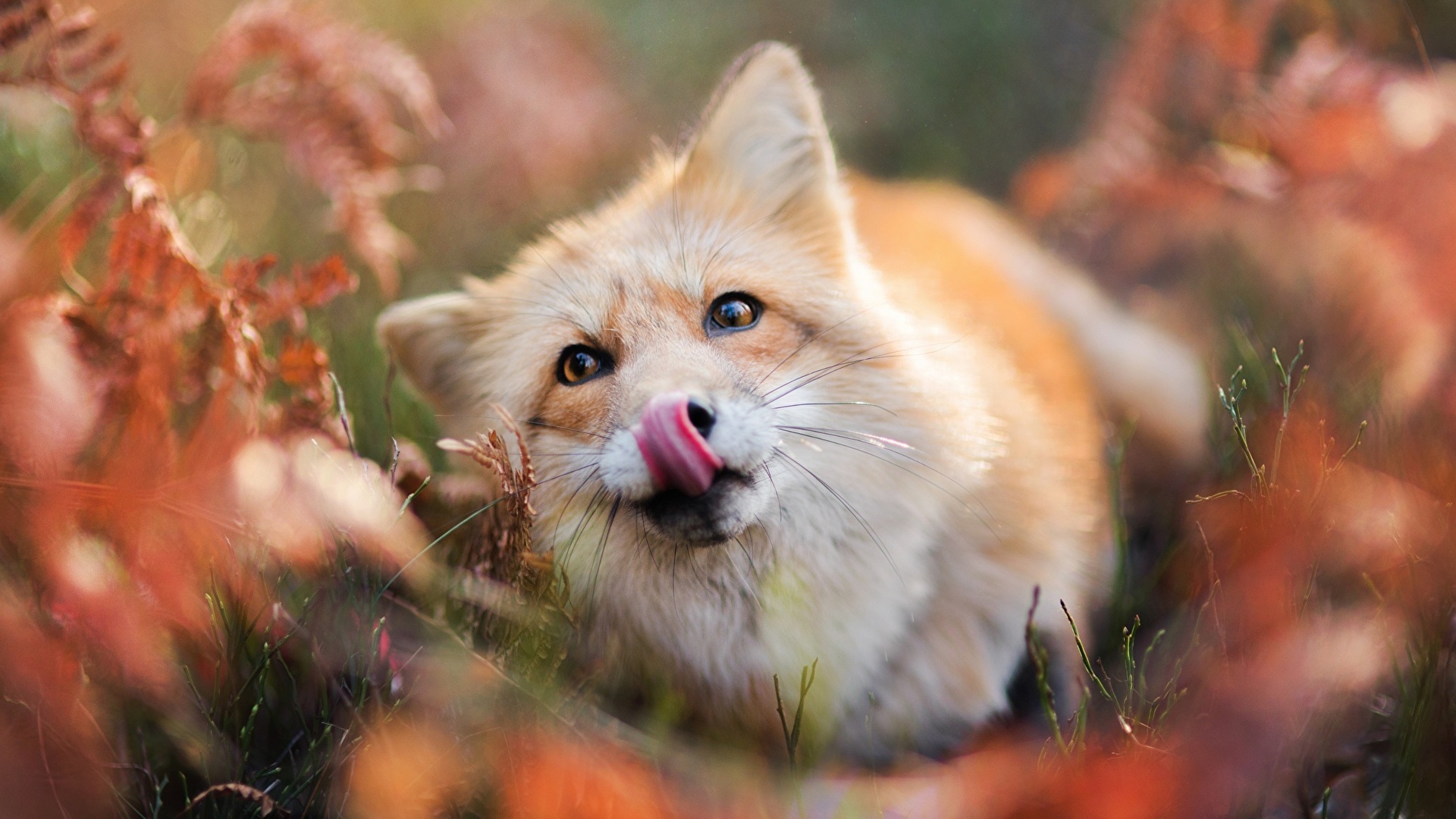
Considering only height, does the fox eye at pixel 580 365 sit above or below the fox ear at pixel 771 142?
below

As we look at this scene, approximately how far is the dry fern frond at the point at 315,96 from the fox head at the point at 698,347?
0.59 m

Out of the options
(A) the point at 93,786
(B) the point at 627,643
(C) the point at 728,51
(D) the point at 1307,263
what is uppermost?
(C) the point at 728,51

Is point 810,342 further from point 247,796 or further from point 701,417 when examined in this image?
point 247,796

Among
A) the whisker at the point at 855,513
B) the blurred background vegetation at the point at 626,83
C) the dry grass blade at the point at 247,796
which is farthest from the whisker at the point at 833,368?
the blurred background vegetation at the point at 626,83

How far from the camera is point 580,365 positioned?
2049mm

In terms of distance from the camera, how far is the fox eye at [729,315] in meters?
2.05

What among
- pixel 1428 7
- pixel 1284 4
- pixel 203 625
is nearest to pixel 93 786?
pixel 203 625

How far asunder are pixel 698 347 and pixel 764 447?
0.96ft

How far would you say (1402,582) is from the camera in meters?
1.78

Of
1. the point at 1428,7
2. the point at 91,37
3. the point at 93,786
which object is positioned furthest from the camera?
the point at 1428,7

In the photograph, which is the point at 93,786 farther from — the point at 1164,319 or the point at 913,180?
the point at 913,180

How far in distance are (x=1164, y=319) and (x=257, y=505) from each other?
11.2 ft

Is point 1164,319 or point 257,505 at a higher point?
point 257,505

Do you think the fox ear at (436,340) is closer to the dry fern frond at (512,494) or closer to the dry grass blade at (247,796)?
the dry fern frond at (512,494)
